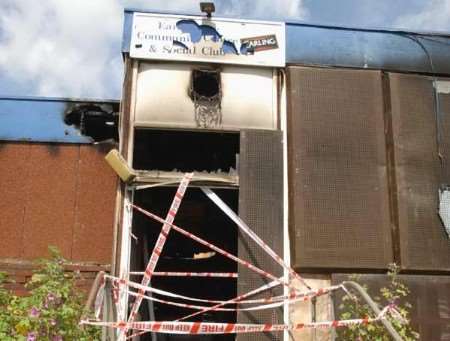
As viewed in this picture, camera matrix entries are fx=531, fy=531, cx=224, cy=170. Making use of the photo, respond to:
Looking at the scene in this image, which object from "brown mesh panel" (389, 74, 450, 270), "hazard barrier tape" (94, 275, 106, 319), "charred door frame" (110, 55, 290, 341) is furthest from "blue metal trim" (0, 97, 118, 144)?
"brown mesh panel" (389, 74, 450, 270)

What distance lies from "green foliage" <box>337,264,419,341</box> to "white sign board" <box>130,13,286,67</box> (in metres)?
3.35

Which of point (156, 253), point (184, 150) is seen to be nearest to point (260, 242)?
point (156, 253)

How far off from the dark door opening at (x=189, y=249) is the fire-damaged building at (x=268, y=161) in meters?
0.25

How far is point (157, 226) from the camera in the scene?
31.4 ft

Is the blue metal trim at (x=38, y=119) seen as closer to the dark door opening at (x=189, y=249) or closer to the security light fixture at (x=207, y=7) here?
the dark door opening at (x=189, y=249)

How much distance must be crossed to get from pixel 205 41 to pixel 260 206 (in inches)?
97.0

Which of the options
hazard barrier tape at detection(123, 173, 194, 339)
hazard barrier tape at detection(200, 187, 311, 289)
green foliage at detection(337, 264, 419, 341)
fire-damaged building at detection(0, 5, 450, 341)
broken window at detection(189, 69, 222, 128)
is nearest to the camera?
green foliage at detection(337, 264, 419, 341)

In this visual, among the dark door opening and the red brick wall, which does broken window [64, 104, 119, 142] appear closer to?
the red brick wall

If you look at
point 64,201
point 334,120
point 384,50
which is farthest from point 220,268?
point 384,50

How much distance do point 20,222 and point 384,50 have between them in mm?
6036

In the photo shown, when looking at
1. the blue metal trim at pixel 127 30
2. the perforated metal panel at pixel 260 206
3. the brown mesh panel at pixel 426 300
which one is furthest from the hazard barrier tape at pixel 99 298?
the blue metal trim at pixel 127 30

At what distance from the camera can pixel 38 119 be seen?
27.7ft

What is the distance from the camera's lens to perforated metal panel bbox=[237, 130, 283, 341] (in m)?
6.86

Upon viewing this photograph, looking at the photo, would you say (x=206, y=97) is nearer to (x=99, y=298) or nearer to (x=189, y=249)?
(x=99, y=298)
